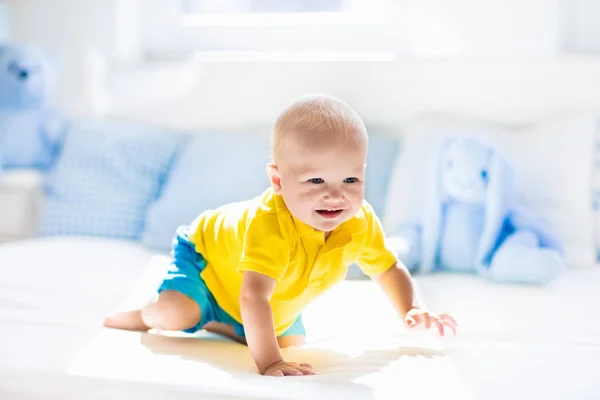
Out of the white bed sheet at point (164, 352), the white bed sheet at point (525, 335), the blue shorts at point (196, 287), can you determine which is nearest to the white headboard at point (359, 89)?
the white bed sheet at point (525, 335)

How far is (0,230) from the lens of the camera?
2383 millimetres

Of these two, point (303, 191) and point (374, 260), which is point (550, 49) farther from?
point (303, 191)

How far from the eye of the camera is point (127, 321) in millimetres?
1374

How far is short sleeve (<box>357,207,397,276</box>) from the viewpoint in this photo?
1317mm

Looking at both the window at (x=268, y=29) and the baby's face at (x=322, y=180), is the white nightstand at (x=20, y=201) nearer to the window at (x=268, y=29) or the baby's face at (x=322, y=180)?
the window at (x=268, y=29)

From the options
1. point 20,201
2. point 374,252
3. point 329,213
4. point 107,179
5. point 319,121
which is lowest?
point 20,201

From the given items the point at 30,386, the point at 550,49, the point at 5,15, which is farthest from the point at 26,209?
the point at 550,49

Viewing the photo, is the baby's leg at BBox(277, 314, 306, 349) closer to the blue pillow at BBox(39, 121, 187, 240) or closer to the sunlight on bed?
the sunlight on bed

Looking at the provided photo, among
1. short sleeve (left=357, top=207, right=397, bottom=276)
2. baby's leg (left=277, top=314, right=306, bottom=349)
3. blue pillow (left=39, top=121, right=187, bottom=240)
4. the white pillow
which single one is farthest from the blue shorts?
blue pillow (left=39, top=121, right=187, bottom=240)

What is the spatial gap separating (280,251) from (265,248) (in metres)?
0.02

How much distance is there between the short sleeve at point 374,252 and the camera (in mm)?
1317

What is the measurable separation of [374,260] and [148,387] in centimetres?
47

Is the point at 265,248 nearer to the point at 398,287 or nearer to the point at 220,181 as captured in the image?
the point at 398,287

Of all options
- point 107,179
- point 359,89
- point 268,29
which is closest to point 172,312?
point 107,179
